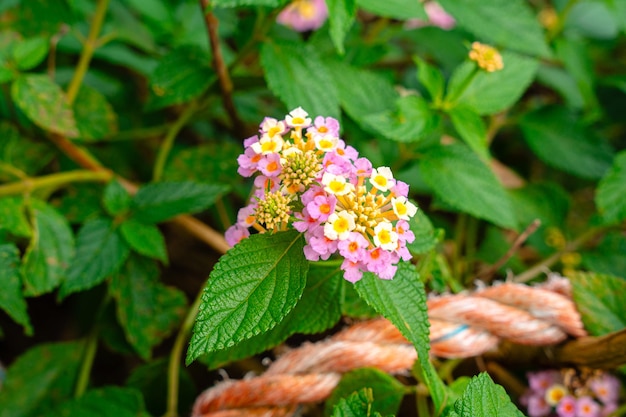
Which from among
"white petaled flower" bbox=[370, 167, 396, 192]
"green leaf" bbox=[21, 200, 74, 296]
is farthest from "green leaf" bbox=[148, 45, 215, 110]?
"white petaled flower" bbox=[370, 167, 396, 192]

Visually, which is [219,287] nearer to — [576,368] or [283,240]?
[283,240]

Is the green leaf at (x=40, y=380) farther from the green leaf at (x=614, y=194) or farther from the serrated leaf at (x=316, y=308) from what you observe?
the green leaf at (x=614, y=194)

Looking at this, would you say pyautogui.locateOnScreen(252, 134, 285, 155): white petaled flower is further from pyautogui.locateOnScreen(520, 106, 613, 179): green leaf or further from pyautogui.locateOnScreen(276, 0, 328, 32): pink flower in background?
pyautogui.locateOnScreen(276, 0, 328, 32): pink flower in background

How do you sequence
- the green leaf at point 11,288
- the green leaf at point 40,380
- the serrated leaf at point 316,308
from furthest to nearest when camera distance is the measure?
the green leaf at point 40,380 → the green leaf at point 11,288 → the serrated leaf at point 316,308

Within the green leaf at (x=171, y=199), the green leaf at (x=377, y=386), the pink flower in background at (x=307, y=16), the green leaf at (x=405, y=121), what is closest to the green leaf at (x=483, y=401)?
the green leaf at (x=377, y=386)

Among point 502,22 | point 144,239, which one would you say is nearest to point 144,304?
point 144,239

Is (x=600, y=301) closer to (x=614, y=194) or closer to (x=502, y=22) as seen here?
(x=614, y=194)

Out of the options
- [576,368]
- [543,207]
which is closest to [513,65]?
[543,207]
